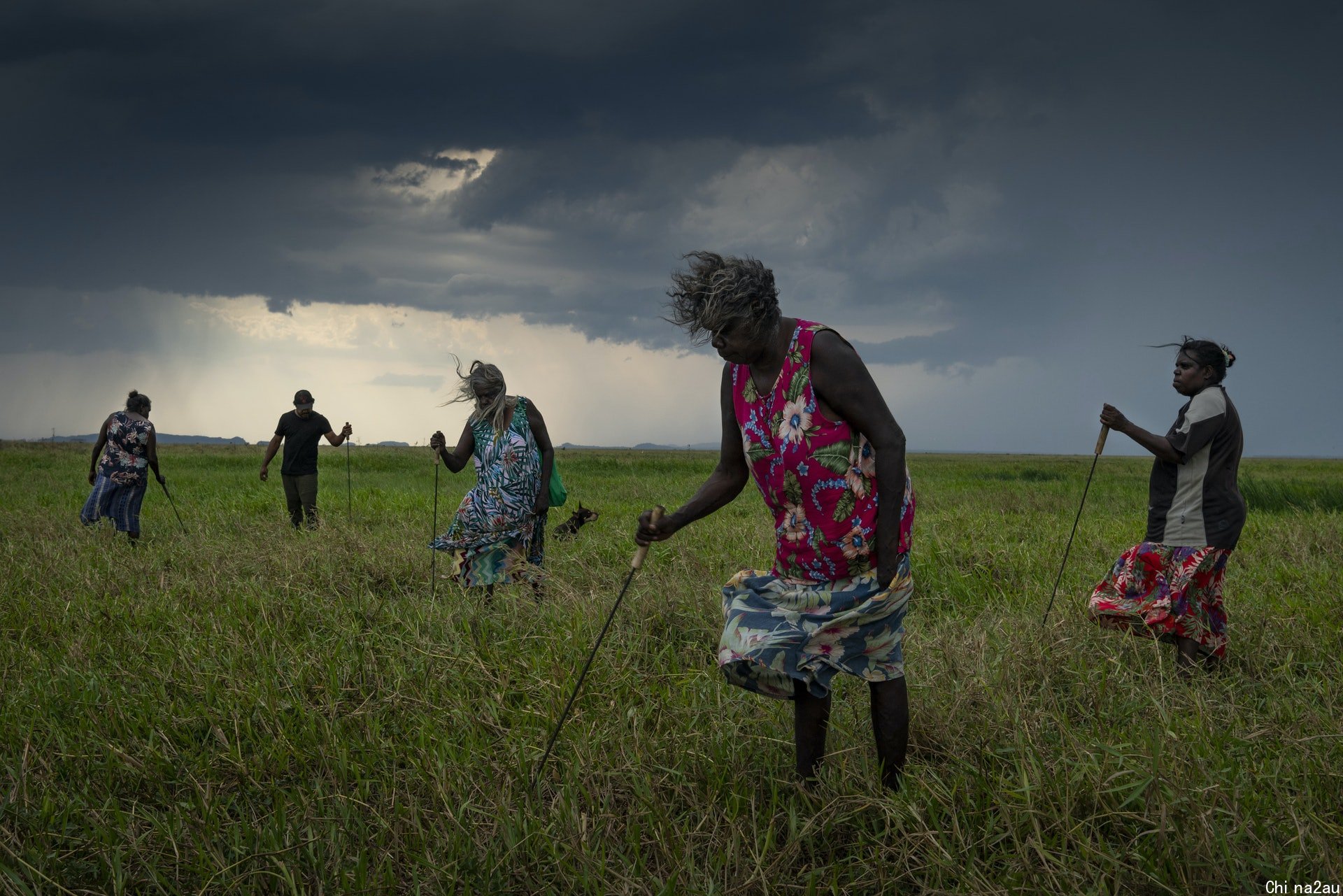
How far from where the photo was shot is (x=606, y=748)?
3348 millimetres

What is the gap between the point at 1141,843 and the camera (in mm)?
2605

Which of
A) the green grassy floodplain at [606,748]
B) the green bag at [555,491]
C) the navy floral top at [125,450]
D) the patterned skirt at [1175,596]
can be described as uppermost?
the navy floral top at [125,450]

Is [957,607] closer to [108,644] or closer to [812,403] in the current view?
[812,403]

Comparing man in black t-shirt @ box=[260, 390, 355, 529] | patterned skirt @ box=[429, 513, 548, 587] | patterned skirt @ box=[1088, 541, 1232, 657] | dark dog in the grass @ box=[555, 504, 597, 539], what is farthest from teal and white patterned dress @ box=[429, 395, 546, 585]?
man in black t-shirt @ box=[260, 390, 355, 529]

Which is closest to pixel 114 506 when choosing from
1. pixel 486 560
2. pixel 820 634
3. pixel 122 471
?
pixel 122 471

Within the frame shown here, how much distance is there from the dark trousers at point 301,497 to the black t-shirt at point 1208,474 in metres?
9.24

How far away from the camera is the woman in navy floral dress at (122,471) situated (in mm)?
9594

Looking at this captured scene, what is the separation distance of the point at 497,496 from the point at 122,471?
5969 mm

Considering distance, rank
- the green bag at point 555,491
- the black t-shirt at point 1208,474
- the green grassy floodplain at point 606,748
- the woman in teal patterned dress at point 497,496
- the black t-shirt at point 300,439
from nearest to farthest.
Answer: the green grassy floodplain at point 606,748, the black t-shirt at point 1208,474, the woman in teal patterned dress at point 497,496, the green bag at point 555,491, the black t-shirt at point 300,439

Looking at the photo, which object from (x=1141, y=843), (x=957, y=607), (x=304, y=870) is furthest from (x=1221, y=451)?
(x=304, y=870)

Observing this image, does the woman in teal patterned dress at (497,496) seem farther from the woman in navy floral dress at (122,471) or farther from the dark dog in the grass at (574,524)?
the woman in navy floral dress at (122,471)

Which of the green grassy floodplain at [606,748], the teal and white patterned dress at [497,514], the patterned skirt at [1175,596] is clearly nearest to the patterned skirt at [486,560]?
the teal and white patterned dress at [497,514]

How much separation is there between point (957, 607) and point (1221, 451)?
6.64 ft

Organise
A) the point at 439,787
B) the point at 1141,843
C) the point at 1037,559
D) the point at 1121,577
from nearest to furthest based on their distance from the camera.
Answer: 1. the point at 1141,843
2. the point at 439,787
3. the point at 1121,577
4. the point at 1037,559
